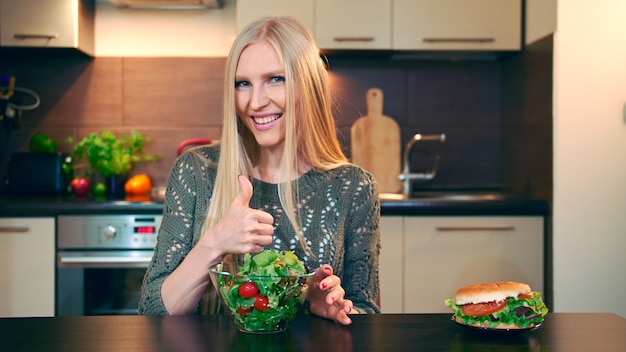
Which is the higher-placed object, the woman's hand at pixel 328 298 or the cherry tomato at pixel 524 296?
the cherry tomato at pixel 524 296

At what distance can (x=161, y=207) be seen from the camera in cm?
274

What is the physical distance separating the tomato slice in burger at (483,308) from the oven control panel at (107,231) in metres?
1.79

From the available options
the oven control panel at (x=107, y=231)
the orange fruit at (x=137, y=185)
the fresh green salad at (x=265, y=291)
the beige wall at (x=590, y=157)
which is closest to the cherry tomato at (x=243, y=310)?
the fresh green salad at (x=265, y=291)

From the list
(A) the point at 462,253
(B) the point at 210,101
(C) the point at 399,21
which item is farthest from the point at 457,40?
(B) the point at 210,101

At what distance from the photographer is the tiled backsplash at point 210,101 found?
3.32 meters

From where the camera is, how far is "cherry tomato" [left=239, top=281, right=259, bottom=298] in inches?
41.6

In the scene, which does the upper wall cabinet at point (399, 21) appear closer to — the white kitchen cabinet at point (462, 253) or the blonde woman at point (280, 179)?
the white kitchen cabinet at point (462, 253)

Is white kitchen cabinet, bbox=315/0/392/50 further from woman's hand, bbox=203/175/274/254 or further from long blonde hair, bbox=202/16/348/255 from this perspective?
woman's hand, bbox=203/175/274/254

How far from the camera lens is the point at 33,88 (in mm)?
3311

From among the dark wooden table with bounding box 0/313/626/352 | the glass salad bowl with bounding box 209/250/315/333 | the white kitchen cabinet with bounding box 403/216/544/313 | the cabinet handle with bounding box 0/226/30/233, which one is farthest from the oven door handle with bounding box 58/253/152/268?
the glass salad bowl with bounding box 209/250/315/333

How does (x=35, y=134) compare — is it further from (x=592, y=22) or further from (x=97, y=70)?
(x=592, y=22)

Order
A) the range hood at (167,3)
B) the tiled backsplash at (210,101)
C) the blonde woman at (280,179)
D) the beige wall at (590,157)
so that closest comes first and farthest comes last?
the blonde woman at (280,179), the beige wall at (590,157), the range hood at (167,3), the tiled backsplash at (210,101)

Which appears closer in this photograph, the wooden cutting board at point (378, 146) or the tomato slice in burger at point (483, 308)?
the tomato slice in burger at point (483, 308)

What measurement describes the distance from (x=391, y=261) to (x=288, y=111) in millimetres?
1399
